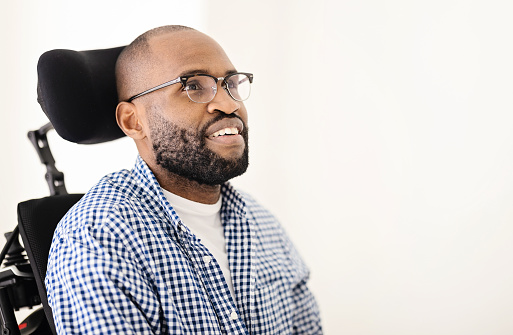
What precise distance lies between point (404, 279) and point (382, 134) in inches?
23.0

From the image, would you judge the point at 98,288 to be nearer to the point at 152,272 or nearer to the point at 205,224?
the point at 152,272

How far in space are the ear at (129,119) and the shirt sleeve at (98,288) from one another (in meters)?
0.35

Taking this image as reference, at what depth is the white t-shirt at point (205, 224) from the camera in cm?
134

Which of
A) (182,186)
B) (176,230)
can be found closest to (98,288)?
(176,230)

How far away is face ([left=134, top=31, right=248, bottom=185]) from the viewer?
130 centimetres

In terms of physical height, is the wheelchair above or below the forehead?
below

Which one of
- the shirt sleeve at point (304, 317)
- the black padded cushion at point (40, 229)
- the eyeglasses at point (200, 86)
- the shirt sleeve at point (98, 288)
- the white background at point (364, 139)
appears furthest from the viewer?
the white background at point (364, 139)

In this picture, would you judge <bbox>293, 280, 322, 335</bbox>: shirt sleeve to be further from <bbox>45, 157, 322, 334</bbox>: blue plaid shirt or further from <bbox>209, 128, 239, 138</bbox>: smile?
<bbox>209, 128, 239, 138</bbox>: smile

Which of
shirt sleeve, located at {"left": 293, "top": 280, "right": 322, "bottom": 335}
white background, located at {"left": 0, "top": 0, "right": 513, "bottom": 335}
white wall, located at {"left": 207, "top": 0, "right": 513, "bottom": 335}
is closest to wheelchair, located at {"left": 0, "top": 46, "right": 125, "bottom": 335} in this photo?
white background, located at {"left": 0, "top": 0, "right": 513, "bottom": 335}

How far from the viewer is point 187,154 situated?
130 centimetres

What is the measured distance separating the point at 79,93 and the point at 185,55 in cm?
27

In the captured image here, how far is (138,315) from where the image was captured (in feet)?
3.45

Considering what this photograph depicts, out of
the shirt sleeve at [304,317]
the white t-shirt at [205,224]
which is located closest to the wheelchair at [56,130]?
Result: the white t-shirt at [205,224]

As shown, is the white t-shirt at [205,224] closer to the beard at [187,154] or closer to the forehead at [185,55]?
the beard at [187,154]
